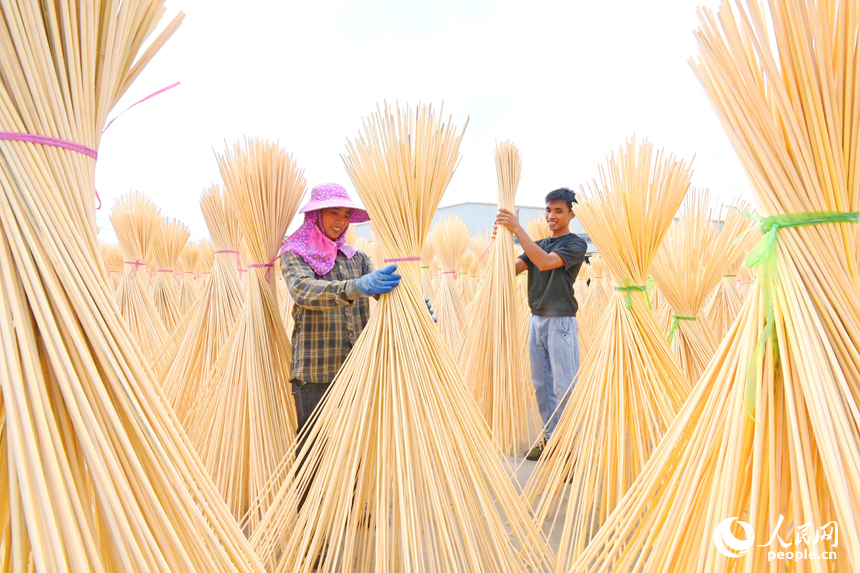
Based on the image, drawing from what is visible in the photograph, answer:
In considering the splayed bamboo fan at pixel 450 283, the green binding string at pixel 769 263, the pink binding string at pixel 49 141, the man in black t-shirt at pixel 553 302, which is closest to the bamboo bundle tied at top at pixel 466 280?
the splayed bamboo fan at pixel 450 283

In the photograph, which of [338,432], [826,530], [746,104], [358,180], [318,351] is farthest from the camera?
[318,351]

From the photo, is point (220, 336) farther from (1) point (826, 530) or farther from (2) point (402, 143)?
(1) point (826, 530)

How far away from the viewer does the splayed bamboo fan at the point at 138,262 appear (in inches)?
127

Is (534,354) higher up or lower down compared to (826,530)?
lower down

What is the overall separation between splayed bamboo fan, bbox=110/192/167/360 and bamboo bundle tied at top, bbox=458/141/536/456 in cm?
236

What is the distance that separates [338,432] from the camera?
1.12 metres

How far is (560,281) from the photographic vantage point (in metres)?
2.36

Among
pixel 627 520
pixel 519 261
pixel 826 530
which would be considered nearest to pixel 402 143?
pixel 627 520

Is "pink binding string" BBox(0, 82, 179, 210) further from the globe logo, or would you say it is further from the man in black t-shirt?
the man in black t-shirt

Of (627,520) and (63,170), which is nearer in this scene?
(63,170)

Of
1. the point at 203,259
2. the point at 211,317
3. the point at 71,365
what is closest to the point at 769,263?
the point at 71,365

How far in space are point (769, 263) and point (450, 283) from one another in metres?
3.57

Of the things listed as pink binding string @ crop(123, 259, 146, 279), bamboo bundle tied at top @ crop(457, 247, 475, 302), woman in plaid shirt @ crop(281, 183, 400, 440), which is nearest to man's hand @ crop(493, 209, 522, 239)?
woman in plaid shirt @ crop(281, 183, 400, 440)

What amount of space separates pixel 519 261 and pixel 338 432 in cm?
175
